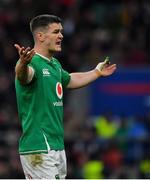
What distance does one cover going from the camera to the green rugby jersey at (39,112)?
779 cm

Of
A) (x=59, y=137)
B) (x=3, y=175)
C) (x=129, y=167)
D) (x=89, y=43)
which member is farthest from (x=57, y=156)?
(x=89, y=43)

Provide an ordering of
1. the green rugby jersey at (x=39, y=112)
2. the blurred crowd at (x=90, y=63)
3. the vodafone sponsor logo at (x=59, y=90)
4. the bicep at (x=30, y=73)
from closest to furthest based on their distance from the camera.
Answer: the bicep at (x=30, y=73), the green rugby jersey at (x=39, y=112), the vodafone sponsor logo at (x=59, y=90), the blurred crowd at (x=90, y=63)

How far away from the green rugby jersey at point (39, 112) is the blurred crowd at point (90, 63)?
4.72 m

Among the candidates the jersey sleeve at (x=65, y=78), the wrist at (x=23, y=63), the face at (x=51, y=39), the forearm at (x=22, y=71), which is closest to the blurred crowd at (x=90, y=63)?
the jersey sleeve at (x=65, y=78)

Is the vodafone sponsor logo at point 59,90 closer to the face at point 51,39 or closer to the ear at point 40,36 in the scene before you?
the face at point 51,39

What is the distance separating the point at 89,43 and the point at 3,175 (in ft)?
21.7

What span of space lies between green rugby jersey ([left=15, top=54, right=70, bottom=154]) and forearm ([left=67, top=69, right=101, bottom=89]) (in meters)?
0.65

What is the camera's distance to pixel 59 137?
7.91m

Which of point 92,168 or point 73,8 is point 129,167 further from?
point 73,8

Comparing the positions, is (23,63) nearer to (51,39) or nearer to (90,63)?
(51,39)

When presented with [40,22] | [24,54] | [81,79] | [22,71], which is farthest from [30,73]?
[81,79]

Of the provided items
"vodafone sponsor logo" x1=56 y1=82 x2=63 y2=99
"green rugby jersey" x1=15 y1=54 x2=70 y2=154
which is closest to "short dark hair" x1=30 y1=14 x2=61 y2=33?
"green rugby jersey" x1=15 y1=54 x2=70 y2=154

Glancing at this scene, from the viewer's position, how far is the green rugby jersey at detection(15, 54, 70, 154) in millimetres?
7789

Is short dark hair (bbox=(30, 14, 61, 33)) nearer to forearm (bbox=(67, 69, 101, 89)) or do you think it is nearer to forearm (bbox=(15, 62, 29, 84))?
forearm (bbox=(15, 62, 29, 84))
